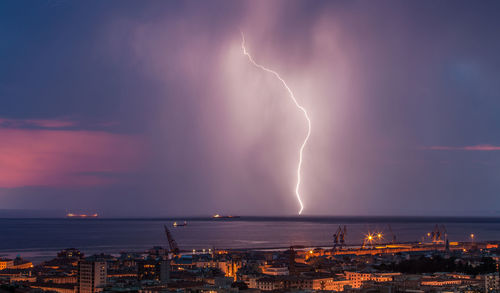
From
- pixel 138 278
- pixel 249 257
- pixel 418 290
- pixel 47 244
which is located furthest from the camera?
pixel 47 244

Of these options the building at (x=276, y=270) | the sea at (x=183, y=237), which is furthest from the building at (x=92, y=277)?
the sea at (x=183, y=237)

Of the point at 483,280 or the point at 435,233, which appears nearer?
the point at 483,280

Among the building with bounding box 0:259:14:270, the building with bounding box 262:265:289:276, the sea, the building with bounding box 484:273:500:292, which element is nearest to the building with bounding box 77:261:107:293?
the building with bounding box 262:265:289:276

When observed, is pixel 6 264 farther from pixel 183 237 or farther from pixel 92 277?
pixel 183 237

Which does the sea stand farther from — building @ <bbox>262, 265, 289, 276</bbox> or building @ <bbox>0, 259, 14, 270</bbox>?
building @ <bbox>262, 265, 289, 276</bbox>

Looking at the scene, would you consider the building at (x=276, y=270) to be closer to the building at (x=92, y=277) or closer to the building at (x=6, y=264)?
the building at (x=92, y=277)

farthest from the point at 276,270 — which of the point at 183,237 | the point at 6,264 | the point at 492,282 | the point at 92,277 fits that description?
the point at 183,237

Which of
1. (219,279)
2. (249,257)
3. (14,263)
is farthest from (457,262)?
(14,263)

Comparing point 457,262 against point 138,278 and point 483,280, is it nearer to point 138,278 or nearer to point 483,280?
point 483,280
